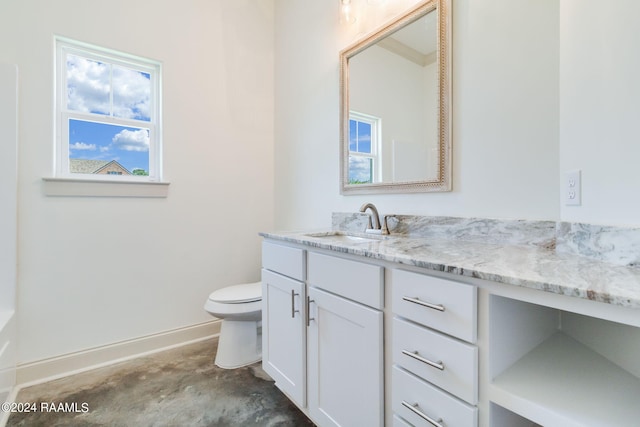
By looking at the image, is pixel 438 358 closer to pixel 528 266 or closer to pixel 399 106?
pixel 528 266

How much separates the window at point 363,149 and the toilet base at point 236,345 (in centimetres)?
121

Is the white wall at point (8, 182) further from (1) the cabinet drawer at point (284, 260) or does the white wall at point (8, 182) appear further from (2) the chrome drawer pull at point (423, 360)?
(2) the chrome drawer pull at point (423, 360)

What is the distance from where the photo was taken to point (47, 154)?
1835 mm

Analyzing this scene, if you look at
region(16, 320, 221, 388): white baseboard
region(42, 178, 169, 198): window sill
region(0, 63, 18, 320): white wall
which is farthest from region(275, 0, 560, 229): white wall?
region(0, 63, 18, 320): white wall

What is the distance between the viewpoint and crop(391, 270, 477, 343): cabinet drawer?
793mm

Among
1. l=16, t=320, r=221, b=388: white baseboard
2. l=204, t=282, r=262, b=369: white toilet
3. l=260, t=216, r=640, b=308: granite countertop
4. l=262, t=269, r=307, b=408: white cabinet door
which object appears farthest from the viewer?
l=204, t=282, r=262, b=369: white toilet

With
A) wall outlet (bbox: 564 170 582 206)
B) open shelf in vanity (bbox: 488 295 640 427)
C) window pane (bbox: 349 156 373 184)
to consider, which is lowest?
open shelf in vanity (bbox: 488 295 640 427)

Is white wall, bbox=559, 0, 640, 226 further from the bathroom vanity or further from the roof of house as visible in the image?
the roof of house

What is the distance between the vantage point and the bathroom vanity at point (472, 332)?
2.32 ft

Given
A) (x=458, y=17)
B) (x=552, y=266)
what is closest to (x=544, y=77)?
(x=458, y=17)

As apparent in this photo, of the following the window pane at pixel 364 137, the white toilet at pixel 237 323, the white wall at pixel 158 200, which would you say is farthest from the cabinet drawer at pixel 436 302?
the white wall at pixel 158 200

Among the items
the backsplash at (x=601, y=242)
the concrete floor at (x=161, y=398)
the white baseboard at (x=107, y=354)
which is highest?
the backsplash at (x=601, y=242)

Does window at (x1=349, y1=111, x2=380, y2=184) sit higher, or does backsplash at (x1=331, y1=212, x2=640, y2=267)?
window at (x1=349, y1=111, x2=380, y2=184)

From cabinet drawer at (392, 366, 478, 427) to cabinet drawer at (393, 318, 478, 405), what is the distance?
0.02m
